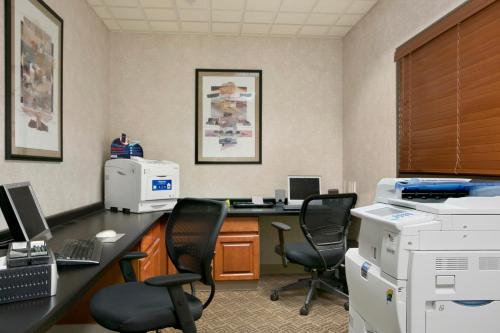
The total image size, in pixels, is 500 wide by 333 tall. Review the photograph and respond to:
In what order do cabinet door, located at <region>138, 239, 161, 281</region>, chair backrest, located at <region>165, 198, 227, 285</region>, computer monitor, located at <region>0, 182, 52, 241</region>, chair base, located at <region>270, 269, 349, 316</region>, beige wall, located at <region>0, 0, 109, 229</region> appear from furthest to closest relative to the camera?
1. chair base, located at <region>270, 269, 349, 316</region>
2. cabinet door, located at <region>138, 239, 161, 281</region>
3. beige wall, located at <region>0, 0, 109, 229</region>
4. chair backrest, located at <region>165, 198, 227, 285</region>
5. computer monitor, located at <region>0, 182, 52, 241</region>

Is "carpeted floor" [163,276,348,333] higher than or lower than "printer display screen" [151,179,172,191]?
lower

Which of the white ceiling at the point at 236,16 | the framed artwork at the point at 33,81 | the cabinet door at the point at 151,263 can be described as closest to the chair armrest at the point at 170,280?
the cabinet door at the point at 151,263

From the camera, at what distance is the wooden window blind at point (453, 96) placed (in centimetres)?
190

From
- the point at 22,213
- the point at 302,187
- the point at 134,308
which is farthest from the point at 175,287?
the point at 302,187

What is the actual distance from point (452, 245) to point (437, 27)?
5.25 ft

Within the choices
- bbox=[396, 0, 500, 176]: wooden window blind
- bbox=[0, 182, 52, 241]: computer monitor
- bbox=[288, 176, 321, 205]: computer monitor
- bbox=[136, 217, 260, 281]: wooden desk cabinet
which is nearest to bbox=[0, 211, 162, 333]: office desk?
bbox=[0, 182, 52, 241]: computer monitor

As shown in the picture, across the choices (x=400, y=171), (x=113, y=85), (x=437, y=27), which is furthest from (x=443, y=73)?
(x=113, y=85)

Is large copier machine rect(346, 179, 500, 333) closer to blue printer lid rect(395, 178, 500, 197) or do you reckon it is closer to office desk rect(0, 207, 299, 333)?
blue printer lid rect(395, 178, 500, 197)

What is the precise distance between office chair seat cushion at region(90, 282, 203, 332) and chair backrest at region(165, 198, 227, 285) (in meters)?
0.18

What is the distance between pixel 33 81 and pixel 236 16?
2.04 meters

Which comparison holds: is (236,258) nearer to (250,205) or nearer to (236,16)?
(250,205)

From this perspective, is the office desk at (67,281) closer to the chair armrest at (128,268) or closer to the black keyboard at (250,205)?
the chair armrest at (128,268)

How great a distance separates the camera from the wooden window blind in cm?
190

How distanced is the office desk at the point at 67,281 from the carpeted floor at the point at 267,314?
0.90 metres
